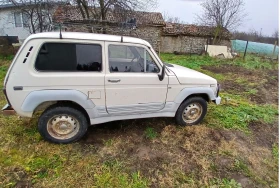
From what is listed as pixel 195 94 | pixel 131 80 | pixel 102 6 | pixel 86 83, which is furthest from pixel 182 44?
pixel 86 83

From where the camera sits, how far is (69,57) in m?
2.84

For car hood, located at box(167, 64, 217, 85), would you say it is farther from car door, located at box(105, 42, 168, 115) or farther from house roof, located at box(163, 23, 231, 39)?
house roof, located at box(163, 23, 231, 39)

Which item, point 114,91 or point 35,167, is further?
point 114,91

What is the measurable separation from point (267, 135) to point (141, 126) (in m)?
2.71

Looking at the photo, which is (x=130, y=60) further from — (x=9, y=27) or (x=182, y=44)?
(x=9, y=27)

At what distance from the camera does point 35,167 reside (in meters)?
2.65

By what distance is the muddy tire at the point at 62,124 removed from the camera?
2.98 metres

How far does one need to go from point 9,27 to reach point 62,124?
2176 centimetres

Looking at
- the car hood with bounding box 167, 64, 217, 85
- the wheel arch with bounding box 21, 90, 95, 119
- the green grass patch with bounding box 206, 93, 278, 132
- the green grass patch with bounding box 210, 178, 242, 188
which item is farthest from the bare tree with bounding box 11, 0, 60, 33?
the green grass patch with bounding box 210, 178, 242, 188

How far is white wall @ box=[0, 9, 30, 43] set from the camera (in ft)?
60.9

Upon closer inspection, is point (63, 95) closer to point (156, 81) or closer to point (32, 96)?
point (32, 96)

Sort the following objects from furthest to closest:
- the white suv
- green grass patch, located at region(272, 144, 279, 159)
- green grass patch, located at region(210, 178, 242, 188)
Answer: green grass patch, located at region(272, 144, 279, 159), the white suv, green grass patch, located at region(210, 178, 242, 188)

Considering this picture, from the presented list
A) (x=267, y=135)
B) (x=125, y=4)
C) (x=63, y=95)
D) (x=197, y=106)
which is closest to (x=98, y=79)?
Answer: (x=63, y=95)

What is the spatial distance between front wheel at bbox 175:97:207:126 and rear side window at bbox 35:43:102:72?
6.10 feet
